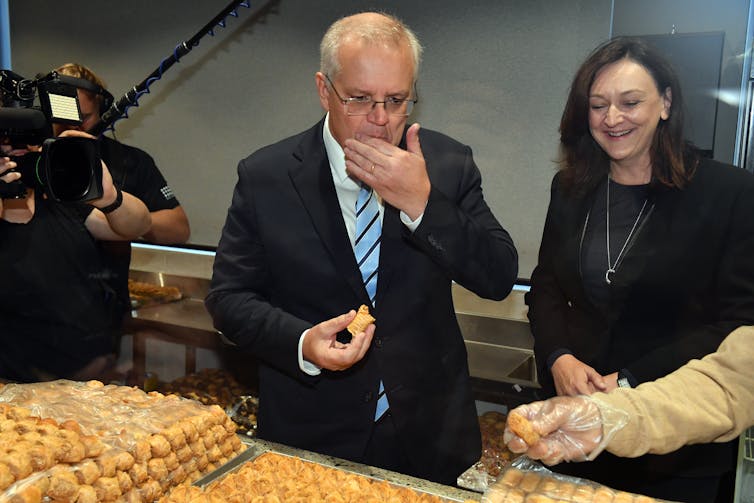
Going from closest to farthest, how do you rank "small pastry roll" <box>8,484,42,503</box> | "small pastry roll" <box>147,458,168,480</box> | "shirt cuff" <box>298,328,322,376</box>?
"small pastry roll" <box>8,484,42,503</box> → "small pastry roll" <box>147,458,168,480</box> → "shirt cuff" <box>298,328,322,376</box>

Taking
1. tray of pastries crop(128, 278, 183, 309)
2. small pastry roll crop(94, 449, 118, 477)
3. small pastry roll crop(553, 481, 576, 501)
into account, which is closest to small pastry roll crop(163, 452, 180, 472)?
small pastry roll crop(94, 449, 118, 477)

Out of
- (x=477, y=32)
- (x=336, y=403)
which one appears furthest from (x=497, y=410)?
(x=477, y=32)

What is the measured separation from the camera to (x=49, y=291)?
242 cm

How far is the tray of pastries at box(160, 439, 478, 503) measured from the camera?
4.12 ft

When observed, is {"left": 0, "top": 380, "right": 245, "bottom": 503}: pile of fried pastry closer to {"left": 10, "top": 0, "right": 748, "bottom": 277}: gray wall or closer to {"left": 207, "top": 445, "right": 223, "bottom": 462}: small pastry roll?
{"left": 207, "top": 445, "right": 223, "bottom": 462}: small pastry roll

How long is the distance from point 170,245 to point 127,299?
51 cm

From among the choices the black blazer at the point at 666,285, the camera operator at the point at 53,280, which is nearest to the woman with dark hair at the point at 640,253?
the black blazer at the point at 666,285

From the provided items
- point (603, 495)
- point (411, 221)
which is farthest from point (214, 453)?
point (603, 495)

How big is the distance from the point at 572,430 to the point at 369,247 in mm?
A: 811

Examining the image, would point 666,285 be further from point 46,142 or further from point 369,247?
point 46,142

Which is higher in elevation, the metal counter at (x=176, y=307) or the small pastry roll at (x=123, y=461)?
the small pastry roll at (x=123, y=461)

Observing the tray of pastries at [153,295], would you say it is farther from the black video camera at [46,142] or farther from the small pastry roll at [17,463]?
the small pastry roll at [17,463]

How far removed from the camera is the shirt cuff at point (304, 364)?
67.0 inches

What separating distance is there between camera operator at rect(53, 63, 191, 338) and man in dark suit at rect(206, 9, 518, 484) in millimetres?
965
